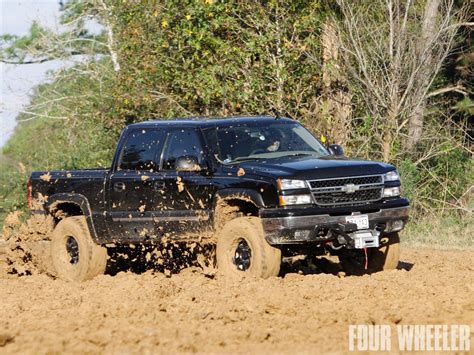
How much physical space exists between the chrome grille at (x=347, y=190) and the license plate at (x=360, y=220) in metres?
0.18

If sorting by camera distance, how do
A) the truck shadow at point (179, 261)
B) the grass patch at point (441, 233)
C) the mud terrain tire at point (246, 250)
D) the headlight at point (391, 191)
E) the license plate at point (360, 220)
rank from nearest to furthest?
the mud terrain tire at point (246, 250)
the license plate at point (360, 220)
the headlight at point (391, 191)
the truck shadow at point (179, 261)
the grass patch at point (441, 233)

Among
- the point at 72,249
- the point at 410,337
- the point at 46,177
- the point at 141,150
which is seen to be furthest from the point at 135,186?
the point at 410,337

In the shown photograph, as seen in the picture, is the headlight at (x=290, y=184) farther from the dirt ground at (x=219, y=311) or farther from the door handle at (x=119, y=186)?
the door handle at (x=119, y=186)

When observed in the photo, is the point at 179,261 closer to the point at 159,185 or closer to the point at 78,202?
the point at 159,185

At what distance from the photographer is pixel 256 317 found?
855 cm

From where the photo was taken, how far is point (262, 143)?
471 inches

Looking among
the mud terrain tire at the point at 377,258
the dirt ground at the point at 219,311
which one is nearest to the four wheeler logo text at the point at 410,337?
the dirt ground at the point at 219,311

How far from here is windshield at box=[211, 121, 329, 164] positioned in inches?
463

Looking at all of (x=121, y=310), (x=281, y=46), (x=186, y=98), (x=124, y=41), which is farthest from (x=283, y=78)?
(x=121, y=310)

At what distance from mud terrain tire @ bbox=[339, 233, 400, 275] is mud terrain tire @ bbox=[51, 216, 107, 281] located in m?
3.07

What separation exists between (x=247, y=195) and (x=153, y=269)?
2684 millimetres

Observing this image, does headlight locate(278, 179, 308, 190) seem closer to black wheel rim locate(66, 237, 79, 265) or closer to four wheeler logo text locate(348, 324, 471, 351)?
four wheeler logo text locate(348, 324, 471, 351)

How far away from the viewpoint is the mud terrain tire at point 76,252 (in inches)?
512

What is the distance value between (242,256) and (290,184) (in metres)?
1.03
